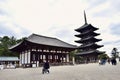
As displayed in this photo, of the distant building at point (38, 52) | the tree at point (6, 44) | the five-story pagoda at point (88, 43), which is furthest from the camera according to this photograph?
the tree at point (6, 44)

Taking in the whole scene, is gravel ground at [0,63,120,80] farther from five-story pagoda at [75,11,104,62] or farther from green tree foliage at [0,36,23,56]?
green tree foliage at [0,36,23,56]

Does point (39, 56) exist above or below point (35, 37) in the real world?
below

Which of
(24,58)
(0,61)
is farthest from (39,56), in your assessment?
(0,61)

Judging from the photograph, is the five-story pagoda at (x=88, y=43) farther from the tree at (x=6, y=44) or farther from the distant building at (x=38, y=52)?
the tree at (x=6, y=44)

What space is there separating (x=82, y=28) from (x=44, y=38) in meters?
19.6

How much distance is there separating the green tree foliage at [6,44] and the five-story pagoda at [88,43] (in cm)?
2223

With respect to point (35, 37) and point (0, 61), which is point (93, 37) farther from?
point (0, 61)

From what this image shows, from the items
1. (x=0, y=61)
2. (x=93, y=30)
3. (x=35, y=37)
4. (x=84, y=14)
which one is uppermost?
(x=84, y=14)

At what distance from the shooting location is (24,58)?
37.9 m

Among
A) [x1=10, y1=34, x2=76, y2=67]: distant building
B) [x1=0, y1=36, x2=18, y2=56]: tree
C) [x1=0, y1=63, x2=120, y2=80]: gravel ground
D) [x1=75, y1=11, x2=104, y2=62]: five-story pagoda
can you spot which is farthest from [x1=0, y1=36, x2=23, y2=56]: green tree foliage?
[x1=0, y1=63, x2=120, y2=80]: gravel ground

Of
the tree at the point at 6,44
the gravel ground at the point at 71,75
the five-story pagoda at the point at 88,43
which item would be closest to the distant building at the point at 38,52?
the five-story pagoda at the point at 88,43

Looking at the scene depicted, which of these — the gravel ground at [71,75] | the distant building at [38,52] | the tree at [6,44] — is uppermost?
the tree at [6,44]

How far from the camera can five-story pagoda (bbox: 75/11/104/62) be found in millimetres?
52847

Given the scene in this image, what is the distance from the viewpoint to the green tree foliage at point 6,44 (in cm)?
5659
